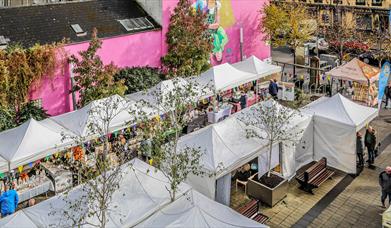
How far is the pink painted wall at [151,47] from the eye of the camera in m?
21.1

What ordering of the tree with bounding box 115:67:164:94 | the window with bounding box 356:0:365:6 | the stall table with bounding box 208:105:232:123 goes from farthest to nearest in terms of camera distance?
the window with bounding box 356:0:365:6 < the tree with bounding box 115:67:164:94 < the stall table with bounding box 208:105:232:123

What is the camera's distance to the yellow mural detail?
28.5 m

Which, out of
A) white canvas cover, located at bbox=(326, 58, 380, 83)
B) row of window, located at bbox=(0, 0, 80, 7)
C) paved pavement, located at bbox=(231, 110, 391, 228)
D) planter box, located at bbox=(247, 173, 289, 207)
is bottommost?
paved pavement, located at bbox=(231, 110, 391, 228)

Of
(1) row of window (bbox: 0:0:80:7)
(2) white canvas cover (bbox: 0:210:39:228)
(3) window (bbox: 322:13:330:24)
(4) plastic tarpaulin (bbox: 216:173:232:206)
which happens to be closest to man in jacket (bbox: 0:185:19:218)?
(2) white canvas cover (bbox: 0:210:39:228)

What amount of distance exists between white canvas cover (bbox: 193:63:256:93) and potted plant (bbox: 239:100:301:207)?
5159 mm

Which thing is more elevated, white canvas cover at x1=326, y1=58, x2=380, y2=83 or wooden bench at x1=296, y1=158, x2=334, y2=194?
white canvas cover at x1=326, y1=58, x2=380, y2=83

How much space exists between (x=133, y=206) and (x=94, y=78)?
31.4 feet

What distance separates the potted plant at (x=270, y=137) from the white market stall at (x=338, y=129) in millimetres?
1454

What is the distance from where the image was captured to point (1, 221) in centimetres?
1109

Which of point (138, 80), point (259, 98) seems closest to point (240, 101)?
point (259, 98)

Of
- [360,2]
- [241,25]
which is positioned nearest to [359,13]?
[360,2]

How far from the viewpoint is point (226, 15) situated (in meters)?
28.8

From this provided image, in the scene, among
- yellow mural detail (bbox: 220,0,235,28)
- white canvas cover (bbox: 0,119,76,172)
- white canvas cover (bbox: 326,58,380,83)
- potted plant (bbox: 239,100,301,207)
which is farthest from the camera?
yellow mural detail (bbox: 220,0,235,28)

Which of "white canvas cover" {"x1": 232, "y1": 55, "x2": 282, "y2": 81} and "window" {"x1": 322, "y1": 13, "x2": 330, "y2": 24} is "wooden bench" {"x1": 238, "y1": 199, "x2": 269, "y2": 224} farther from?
"window" {"x1": 322, "y1": 13, "x2": 330, "y2": 24}
